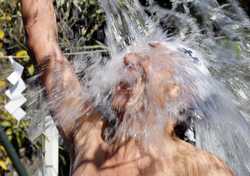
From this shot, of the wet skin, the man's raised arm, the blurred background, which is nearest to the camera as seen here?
the wet skin

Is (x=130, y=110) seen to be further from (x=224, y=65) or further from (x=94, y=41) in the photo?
(x=94, y=41)

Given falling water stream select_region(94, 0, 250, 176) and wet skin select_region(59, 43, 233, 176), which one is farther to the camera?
falling water stream select_region(94, 0, 250, 176)

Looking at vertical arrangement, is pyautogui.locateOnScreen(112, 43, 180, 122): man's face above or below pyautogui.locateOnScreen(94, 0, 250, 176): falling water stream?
above

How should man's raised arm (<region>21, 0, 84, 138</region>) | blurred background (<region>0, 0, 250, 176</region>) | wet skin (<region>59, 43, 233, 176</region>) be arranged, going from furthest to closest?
blurred background (<region>0, 0, 250, 176</region>), man's raised arm (<region>21, 0, 84, 138</region>), wet skin (<region>59, 43, 233, 176</region>)

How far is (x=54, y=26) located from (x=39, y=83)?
0.18 metres

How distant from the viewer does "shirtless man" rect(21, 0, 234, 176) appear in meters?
1.69

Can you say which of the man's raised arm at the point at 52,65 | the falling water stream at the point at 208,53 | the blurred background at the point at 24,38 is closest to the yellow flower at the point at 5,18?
the blurred background at the point at 24,38

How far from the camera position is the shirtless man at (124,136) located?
1.69m

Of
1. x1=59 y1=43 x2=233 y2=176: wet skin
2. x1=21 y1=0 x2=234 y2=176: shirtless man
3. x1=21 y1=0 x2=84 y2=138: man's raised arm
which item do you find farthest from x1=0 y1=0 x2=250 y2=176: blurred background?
x1=59 y1=43 x2=233 y2=176: wet skin

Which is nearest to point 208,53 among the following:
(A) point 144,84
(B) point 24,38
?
(A) point 144,84

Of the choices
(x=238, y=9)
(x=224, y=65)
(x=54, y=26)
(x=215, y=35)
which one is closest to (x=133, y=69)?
(x=54, y=26)

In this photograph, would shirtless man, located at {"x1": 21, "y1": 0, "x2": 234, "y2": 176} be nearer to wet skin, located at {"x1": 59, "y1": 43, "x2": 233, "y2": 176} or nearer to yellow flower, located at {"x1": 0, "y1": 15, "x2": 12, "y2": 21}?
wet skin, located at {"x1": 59, "y1": 43, "x2": 233, "y2": 176}

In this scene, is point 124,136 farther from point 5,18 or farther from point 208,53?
point 5,18

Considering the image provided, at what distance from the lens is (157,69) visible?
174cm
